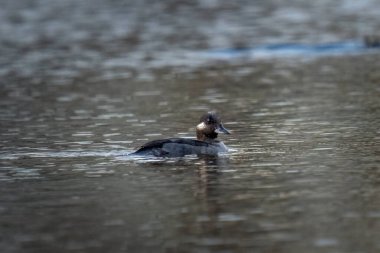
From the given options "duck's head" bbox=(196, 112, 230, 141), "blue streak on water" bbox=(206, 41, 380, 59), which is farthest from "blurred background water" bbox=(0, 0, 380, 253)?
"duck's head" bbox=(196, 112, 230, 141)

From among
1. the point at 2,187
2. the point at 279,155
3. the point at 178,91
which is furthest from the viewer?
the point at 178,91

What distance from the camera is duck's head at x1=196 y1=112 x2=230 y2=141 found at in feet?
66.7

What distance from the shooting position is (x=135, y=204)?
15609 millimetres

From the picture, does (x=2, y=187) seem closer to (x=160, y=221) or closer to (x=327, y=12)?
(x=160, y=221)

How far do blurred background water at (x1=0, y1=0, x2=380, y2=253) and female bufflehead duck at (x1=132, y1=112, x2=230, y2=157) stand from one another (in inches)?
9.9

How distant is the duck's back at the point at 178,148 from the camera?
19.0 metres

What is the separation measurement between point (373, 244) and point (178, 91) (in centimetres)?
1616

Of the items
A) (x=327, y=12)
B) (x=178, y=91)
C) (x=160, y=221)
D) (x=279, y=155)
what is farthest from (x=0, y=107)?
(x=327, y=12)

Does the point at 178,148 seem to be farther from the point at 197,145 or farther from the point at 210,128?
the point at 210,128

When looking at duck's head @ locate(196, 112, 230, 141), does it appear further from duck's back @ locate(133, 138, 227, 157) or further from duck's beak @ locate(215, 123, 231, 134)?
duck's back @ locate(133, 138, 227, 157)

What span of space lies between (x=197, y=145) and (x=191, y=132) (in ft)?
9.25

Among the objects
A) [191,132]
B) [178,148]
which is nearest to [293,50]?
[191,132]

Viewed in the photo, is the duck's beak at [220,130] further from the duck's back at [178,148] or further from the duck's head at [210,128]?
the duck's back at [178,148]

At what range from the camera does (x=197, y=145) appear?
19.5m
